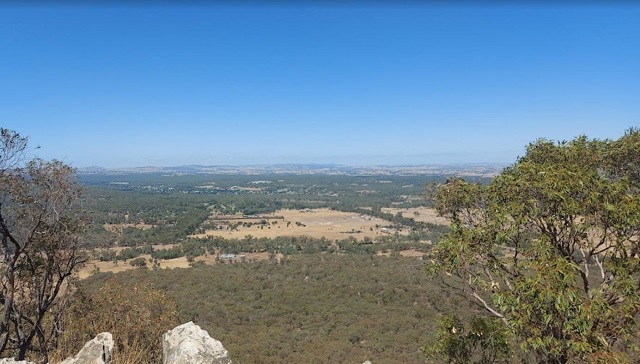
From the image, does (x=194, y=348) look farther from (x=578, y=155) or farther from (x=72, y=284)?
(x=578, y=155)

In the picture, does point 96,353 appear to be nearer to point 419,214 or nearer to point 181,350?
point 181,350

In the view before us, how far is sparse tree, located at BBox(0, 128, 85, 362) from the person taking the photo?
11328 millimetres

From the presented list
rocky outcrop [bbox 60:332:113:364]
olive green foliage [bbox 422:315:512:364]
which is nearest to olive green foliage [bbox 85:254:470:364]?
olive green foliage [bbox 422:315:512:364]

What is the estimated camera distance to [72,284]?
1363cm

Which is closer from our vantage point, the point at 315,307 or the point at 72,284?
the point at 72,284

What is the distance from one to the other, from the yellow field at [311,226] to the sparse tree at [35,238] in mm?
85141

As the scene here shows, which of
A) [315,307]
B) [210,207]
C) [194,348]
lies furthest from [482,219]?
[210,207]

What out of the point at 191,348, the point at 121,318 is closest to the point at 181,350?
the point at 191,348

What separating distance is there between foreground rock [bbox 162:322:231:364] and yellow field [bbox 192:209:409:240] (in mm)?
89053

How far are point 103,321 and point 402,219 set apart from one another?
386ft

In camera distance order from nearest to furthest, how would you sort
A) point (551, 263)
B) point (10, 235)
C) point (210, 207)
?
point (551, 263), point (10, 235), point (210, 207)

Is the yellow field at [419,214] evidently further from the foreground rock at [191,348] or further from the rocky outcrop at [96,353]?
the rocky outcrop at [96,353]

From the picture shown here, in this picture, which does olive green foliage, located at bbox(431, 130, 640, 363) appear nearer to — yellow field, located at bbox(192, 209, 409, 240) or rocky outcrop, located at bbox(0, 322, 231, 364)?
rocky outcrop, located at bbox(0, 322, 231, 364)

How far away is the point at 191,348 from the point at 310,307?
1438 inches
